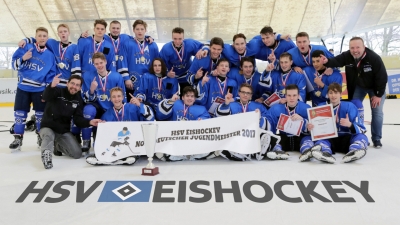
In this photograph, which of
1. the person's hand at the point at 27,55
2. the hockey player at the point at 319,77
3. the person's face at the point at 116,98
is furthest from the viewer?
the hockey player at the point at 319,77

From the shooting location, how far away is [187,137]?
4121 mm

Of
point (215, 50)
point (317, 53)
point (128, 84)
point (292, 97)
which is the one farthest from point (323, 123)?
point (128, 84)

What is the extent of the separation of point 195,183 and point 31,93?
2958mm

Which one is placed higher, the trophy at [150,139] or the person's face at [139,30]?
the person's face at [139,30]

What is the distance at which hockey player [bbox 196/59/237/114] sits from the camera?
509 cm

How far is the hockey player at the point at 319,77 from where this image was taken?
5070 millimetres

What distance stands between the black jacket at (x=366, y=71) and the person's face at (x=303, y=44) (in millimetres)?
376

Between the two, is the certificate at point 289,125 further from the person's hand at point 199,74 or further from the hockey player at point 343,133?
the person's hand at point 199,74

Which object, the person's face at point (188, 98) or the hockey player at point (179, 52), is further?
the hockey player at point (179, 52)

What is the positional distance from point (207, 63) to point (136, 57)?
1049 mm

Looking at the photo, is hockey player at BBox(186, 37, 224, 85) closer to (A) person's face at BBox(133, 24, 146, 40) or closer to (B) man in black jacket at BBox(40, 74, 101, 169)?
(A) person's face at BBox(133, 24, 146, 40)

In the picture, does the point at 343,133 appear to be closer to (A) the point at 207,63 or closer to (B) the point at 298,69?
(B) the point at 298,69

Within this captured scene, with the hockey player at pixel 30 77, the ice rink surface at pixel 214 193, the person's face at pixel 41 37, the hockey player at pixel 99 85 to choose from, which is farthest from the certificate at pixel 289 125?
the person's face at pixel 41 37

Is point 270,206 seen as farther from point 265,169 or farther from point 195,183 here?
point 265,169
